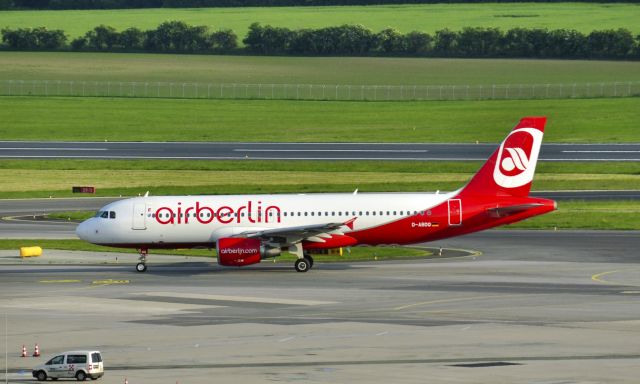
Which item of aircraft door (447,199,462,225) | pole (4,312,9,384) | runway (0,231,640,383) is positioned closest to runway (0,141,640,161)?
runway (0,231,640,383)

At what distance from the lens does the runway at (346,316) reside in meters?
43.0

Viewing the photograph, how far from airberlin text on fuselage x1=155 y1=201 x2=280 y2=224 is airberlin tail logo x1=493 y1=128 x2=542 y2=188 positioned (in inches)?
492

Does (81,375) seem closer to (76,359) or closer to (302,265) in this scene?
(76,359)

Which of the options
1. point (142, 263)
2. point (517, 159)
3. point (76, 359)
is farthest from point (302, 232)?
point (76, 359)

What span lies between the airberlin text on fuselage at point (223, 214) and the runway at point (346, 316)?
9.49 ft

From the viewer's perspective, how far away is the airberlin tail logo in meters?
70.0

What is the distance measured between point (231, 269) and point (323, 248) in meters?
5.64

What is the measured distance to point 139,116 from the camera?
160 metres

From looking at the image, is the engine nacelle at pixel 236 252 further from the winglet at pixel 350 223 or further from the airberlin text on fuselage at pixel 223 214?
the winglet at pixel 350 223


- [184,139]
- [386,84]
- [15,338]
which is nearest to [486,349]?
[15,338]

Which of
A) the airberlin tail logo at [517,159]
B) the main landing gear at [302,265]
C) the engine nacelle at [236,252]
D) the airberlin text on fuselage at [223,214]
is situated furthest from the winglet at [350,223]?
the airberlin tail logo at [517,159]

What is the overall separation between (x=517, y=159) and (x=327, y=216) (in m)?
11.0

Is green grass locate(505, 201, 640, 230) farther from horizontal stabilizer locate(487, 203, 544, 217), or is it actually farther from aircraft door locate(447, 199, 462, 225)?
aircraft door locate(447, 199, 462, 225)

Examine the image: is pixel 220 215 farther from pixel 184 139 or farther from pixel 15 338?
pixel 184 139
